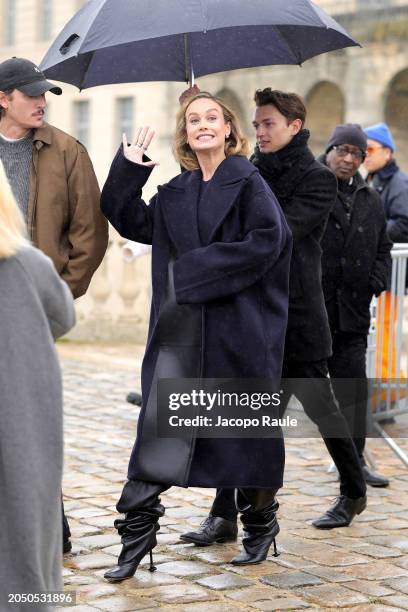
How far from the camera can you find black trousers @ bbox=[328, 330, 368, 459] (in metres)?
6.89

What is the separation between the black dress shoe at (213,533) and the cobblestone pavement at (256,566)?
6cm

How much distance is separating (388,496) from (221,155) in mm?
2373

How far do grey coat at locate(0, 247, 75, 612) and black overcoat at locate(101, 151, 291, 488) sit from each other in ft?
4.58

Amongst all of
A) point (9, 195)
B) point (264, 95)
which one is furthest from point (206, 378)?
point (9, 195)

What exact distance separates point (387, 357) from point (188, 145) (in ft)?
8.49

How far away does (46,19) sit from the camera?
128ft

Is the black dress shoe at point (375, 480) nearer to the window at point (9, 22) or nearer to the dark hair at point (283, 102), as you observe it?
the dark hair at point (283, 102)

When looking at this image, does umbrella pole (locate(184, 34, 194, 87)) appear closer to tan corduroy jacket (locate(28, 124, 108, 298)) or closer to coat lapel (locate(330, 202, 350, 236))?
tan corduroy jacket (locate(28, 124, 108, 298))

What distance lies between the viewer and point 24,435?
372cm

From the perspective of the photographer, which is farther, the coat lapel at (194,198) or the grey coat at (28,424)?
the coat lapel at (194,198)

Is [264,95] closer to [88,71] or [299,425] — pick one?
[88,71]

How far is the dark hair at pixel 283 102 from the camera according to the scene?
5.89 metres

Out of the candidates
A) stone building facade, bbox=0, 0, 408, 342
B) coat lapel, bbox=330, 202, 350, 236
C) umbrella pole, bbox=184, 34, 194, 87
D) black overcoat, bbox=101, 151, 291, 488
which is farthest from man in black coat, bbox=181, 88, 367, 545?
stone building facade, bbox=0, 0, 408, 342

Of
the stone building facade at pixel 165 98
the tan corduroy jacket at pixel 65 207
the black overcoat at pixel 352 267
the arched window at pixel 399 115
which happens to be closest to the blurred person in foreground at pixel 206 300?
the tan corduroy jacket at pixel 65 207
